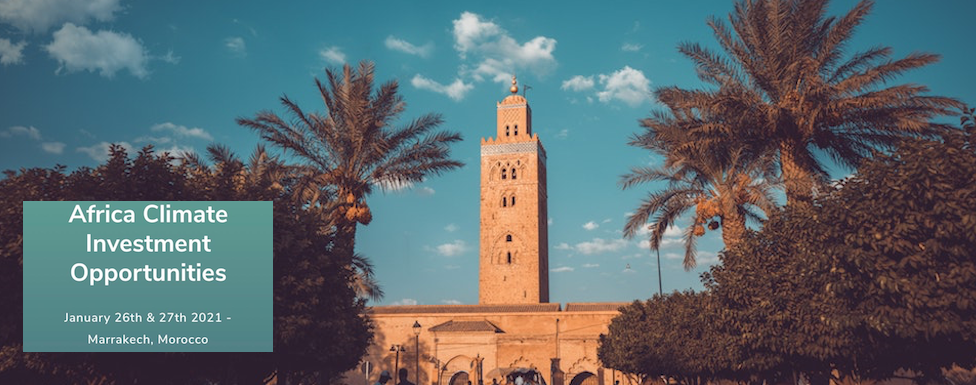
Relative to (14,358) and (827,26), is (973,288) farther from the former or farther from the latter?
(14,358)

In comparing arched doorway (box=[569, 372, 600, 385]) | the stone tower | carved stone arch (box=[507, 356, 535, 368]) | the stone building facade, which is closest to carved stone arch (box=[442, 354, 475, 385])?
the stone building facade

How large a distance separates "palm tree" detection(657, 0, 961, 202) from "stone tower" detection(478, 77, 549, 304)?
42000 mm

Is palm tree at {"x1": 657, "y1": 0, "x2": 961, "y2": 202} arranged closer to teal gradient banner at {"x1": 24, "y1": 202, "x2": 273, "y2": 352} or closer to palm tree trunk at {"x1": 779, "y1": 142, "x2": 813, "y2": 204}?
palm tree trunk at {"x1": 779, "y1": 142, "x2": 813, "y2": 204}

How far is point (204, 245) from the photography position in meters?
11.0

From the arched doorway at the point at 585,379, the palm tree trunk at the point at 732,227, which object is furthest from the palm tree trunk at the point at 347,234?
the arched doorway at the point at 585,379

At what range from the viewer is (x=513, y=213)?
6075cm

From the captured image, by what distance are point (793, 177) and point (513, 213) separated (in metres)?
44.4

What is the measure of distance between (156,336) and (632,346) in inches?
817

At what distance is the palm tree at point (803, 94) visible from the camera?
1571cm

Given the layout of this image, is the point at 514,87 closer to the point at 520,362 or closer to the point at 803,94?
the point at 520,362

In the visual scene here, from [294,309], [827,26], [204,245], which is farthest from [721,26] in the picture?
[204,245]

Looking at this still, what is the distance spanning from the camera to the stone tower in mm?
58875

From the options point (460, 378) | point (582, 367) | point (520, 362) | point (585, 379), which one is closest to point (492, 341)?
point (520, 362)

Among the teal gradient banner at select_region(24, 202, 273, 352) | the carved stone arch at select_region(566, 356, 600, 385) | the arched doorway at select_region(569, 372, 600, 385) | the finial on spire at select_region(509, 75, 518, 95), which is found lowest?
the arched doorway at select_region(569, 372, 600, 385)
